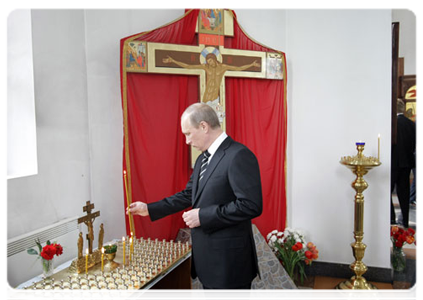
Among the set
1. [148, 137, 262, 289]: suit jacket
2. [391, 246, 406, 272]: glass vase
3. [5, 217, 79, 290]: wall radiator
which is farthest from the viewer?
[391, 246, 406, 272]: glass vase

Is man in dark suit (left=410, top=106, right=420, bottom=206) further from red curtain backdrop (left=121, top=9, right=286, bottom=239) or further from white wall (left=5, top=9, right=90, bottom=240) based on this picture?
white wall (left=5, top=9, right=90, bottom=240)

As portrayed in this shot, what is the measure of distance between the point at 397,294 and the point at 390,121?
1.86m

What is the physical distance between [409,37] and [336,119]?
1.12 m

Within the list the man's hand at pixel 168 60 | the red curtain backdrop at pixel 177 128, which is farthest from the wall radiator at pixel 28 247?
the man's hand at pixel 168 60

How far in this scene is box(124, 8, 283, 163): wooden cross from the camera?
3.90 metres

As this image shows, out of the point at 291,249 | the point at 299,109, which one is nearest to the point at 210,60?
the point at 299,109

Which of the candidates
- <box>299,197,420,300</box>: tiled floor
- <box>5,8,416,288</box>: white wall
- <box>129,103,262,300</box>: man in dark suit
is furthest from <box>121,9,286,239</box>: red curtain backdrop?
<box>129,103,262,300</box>: man in dark suit

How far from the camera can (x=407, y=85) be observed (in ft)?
13.9

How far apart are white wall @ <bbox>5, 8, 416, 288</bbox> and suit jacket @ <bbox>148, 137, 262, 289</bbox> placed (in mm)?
1636

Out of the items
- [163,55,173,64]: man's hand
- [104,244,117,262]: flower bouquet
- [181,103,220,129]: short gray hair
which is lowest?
[104,244,117,262]: flower bouquet

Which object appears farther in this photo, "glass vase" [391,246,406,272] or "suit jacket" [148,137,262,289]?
"glass vase" [391,246,406,272]

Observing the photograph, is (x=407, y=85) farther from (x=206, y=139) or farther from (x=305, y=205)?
(x=206, y=139)

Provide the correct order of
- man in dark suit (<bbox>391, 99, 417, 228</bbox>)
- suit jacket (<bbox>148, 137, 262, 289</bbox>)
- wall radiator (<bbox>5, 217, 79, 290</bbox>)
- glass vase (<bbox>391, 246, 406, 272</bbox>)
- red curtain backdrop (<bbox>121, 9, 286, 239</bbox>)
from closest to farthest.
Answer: suit jacket (<bbox>148, 137, 262, 289</bbox>) < wall radiator (<bbox>5, 217, 79, 290</bbox>) < red curtain backdrop (<bbox>121, 9, 286, 239</bbox>) < man in dark suit (<bbox>391, 99, 417, 228</bbox>) < glass vase (<bbox>391, 246, 406, 272</bbox>)
